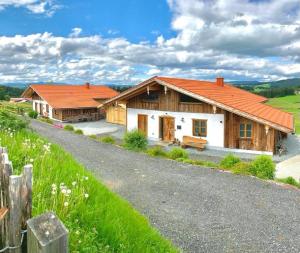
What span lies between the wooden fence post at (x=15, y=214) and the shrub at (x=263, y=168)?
10.3 metres

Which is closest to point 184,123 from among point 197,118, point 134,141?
point 197,118

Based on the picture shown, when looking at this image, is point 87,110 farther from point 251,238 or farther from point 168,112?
point 251,238

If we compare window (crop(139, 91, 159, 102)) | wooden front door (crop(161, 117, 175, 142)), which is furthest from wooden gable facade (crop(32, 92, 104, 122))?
wooden front door (crop(161, 117, 175, 142))

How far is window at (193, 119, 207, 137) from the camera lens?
22.3 m

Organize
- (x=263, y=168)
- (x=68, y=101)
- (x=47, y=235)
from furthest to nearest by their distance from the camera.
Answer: (x=68, y=101) < (x=263, y=168) < (x=47, y=235)

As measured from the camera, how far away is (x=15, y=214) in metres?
2.39

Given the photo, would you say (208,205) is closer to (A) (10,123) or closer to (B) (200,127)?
(A) (10,123)

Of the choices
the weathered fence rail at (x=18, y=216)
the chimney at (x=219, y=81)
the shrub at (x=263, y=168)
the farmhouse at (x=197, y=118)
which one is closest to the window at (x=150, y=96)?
the farmhouse at (x=197, y=118)

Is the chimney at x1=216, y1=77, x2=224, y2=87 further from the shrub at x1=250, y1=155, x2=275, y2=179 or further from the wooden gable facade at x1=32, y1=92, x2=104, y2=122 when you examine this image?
the shrub at x1=250, y1=155, x2=275, y2=179

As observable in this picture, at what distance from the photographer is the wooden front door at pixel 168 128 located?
23.9 m

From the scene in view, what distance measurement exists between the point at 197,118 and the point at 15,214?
807 inches

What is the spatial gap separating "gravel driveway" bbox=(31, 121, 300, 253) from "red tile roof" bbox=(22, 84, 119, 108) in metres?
26.2

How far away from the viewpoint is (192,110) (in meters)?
22.6

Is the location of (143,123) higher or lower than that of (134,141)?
higher
